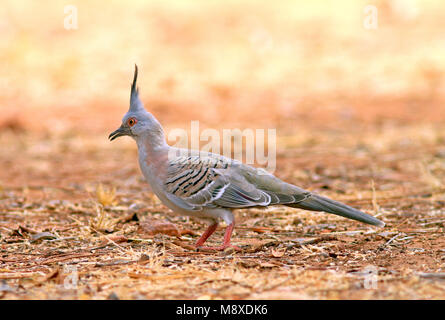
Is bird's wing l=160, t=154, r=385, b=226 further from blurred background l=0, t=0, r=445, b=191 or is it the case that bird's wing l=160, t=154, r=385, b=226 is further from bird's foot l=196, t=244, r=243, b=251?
blurred background l=0, t=0, r=445, b=191

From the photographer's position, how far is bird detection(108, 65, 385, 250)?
440cm

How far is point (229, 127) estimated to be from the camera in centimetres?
1169

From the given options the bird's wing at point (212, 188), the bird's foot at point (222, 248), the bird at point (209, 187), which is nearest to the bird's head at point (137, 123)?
the bird at point (209, 187)

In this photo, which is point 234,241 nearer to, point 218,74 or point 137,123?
point 137,123

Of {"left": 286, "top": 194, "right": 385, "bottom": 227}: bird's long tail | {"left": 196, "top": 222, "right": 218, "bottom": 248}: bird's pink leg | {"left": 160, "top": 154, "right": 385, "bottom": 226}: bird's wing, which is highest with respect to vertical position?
{"left": 160, "top": 154, "right": 385, "bottom": 226}: bird's wing

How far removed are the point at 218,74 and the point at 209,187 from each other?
11.1m

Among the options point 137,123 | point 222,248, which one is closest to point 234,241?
point 222,248

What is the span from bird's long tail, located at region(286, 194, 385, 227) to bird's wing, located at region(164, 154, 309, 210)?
0.06 meters

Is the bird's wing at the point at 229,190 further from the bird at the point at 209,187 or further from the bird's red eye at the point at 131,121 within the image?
the bird's red eye at the point at 131,121

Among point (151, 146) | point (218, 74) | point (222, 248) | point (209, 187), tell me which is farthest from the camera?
point (218, 74)

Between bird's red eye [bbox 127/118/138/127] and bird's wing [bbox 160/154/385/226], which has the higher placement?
bird's red eye [bbox 127/118/138/127]

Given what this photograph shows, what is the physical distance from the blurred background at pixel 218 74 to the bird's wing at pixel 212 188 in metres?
3.77

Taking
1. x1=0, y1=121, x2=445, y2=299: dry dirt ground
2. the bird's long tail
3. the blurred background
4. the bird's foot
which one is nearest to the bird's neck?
x1=0, y1=121, x2=445, y2=299: dry dirt ground
